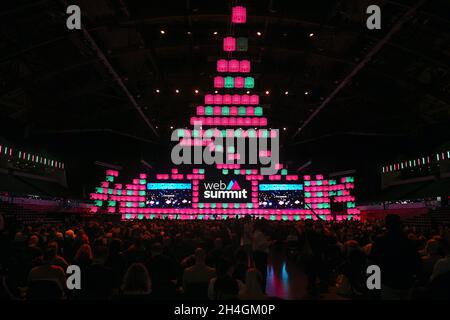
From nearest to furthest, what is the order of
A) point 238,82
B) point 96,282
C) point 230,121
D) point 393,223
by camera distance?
1. point 393,223
2. point 96,282
3. point 238,82
4. point 230,121

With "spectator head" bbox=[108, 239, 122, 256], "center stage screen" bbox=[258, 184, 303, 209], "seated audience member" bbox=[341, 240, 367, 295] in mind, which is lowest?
"seated audience member" bbox=[341, 240, 367, 295]

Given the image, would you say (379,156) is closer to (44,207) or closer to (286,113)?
(286,113)

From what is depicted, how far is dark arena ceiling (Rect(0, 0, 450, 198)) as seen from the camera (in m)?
16.7

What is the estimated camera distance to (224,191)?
3322cm

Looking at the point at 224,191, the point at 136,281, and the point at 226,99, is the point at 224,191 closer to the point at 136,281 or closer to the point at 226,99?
the point at 226,99

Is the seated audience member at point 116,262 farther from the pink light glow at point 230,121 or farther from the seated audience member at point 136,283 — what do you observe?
the pink light glow at point 230,121

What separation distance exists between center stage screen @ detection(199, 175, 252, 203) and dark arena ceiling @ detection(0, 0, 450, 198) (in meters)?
6.18

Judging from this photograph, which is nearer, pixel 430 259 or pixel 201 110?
pixel 430 259

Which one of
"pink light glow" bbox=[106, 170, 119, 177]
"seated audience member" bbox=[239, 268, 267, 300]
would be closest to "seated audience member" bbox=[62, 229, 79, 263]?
"seated audience member" bbox=[239, 268, 267, 300]

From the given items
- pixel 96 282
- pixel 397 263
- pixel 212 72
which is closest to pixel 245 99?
pixel 212 72

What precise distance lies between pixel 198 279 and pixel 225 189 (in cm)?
2821

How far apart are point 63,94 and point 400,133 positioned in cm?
2430

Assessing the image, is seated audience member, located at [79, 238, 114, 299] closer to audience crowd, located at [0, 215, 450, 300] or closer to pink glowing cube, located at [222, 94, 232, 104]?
audience crowd, located at [0, 215, 450, 300]

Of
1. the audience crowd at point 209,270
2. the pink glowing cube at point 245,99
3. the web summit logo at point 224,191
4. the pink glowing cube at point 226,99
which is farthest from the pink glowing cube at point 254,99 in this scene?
the web summit logo at point 224,191
